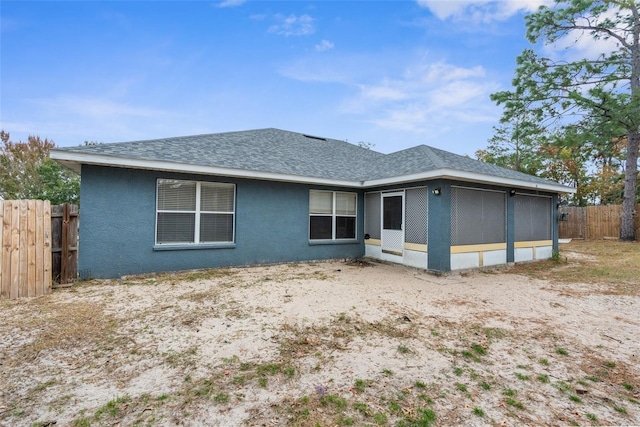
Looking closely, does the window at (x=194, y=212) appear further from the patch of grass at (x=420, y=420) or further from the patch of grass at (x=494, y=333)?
the patch of grass at (x=420, y=420)

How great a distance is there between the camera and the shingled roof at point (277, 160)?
6.41 meters

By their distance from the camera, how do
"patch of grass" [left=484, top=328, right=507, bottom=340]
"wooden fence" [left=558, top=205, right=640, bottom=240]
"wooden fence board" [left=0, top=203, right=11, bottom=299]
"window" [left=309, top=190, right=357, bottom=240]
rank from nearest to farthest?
"patch of grass" [left=484, top=328, right=507, bottom=340]
"wooden fence board" [left=0, top=203, right=11, bottom=299]
"window" [left=309, top=190, right=357, bottom=240]
"wooden fence" [left=558, top=205, right=640, bottom=240]

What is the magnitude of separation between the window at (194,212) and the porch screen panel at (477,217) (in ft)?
19.7

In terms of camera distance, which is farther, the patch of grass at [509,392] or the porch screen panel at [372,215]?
the porch screen panel at [372,215]

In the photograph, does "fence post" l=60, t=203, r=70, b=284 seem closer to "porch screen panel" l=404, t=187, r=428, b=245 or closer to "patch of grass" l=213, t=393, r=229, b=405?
"patch of grass" l=213, t=393, r=229, b=405

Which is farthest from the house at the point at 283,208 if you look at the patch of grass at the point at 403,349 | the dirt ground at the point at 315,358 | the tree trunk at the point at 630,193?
the tree trunk at the point at 630,193

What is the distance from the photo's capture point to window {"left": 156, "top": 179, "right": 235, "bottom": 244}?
6980 millimetres

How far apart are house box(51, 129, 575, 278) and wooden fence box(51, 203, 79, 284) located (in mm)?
287

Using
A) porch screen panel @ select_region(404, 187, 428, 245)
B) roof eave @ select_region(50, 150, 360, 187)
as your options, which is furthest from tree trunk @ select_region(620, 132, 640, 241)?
roof eave @ select_region(50, 150, 360, 187)

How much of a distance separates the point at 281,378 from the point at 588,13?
73.4 feet

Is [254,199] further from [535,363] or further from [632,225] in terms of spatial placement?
[632,225]

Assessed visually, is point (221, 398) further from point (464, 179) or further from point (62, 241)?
point (464, 179)

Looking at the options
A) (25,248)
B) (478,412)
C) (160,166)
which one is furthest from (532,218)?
(25,248)

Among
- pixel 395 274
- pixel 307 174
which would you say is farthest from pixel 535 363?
pixel 307 174
